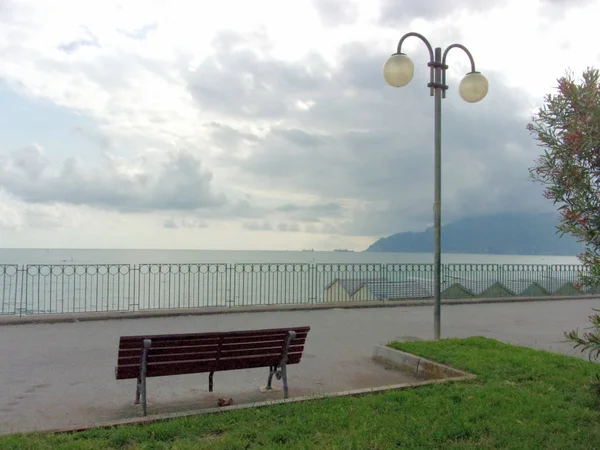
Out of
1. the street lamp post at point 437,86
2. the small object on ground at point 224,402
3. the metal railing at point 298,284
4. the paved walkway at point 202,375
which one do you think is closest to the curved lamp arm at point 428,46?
the street lamp post at point 437,86

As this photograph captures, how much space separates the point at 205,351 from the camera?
6.05m

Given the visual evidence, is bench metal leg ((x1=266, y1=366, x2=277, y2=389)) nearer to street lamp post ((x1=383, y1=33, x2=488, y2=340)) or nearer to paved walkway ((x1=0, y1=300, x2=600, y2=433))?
paved walkway ((x1=0, y1=300, x2=600, y2=433))

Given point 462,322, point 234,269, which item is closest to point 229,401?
point 462,322

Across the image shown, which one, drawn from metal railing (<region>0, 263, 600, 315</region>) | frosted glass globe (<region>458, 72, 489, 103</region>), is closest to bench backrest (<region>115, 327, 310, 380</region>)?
frosted glass globe (<region>458, 72, 489, 103</region>)

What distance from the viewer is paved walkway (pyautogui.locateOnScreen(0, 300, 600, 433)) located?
627 cm

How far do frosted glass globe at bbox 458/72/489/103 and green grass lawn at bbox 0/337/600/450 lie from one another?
5.00m

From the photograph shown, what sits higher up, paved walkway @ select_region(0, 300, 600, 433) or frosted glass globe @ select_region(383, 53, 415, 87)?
frosted glass globe @ select_region(383, 53, 415, 87)

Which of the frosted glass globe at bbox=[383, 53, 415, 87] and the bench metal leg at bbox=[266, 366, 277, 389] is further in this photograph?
the frosted glass globe at bbox=[383, 53, 415, 87]

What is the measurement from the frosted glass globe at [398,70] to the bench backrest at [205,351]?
4843 mm

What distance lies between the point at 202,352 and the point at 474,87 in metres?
6.63

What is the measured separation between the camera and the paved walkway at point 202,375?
627 cm

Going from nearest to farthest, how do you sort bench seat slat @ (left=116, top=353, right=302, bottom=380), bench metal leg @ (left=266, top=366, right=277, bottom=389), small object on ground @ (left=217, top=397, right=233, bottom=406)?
bench seat slat @ (left=116, top=353, right=302, bottom=380)
small object on ground @ (left=217, top=397, right=233, bottom=406)
bench metal leg @ (left=266, top=366, right=277, bottom=389)

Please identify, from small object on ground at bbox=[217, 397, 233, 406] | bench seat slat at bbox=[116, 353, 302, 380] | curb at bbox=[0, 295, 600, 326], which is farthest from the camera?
curb at bbox=[0, 295, 600, 326]

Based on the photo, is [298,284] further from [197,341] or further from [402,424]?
[402,424]
